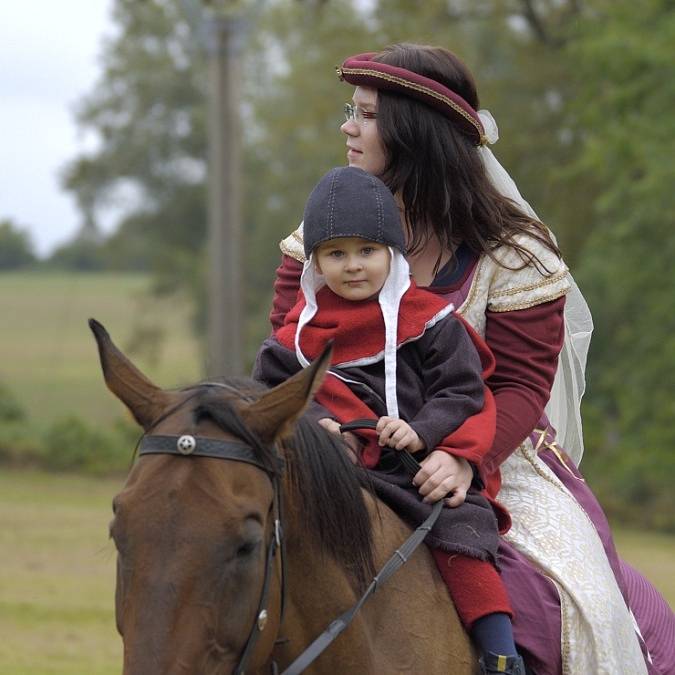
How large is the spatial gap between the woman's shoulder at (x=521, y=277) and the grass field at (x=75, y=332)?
1118 inches

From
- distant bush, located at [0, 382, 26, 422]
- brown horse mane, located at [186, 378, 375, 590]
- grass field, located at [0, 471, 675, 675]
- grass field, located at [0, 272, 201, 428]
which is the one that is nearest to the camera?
brown horse mane, located at [186, 378, 375, 590]

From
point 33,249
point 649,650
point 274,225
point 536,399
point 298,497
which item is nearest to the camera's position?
point 298,497

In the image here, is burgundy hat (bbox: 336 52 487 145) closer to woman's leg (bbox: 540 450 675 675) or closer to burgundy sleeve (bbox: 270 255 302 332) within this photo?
burgundy sleeve (bbox: 270 255 302 332)

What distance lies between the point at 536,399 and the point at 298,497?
0.98 meters

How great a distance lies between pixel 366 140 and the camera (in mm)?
3898

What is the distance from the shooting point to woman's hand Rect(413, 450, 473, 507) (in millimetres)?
3291

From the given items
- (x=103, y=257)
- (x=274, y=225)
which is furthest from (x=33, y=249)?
(x=274, y=225)

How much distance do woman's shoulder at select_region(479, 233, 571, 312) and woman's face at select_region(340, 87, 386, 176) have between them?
0.41 metres

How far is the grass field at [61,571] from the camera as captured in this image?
9.43m

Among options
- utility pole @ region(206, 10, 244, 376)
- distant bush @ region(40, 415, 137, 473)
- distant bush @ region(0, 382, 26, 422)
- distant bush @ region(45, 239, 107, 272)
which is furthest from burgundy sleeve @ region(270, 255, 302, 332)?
distant bush @ region(45, 239, 107, 272)

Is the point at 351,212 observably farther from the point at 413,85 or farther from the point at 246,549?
the point at 246,549

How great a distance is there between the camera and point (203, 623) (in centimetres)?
250

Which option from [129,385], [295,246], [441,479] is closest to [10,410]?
[295,246]

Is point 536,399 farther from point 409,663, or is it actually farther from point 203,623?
point 203,623
